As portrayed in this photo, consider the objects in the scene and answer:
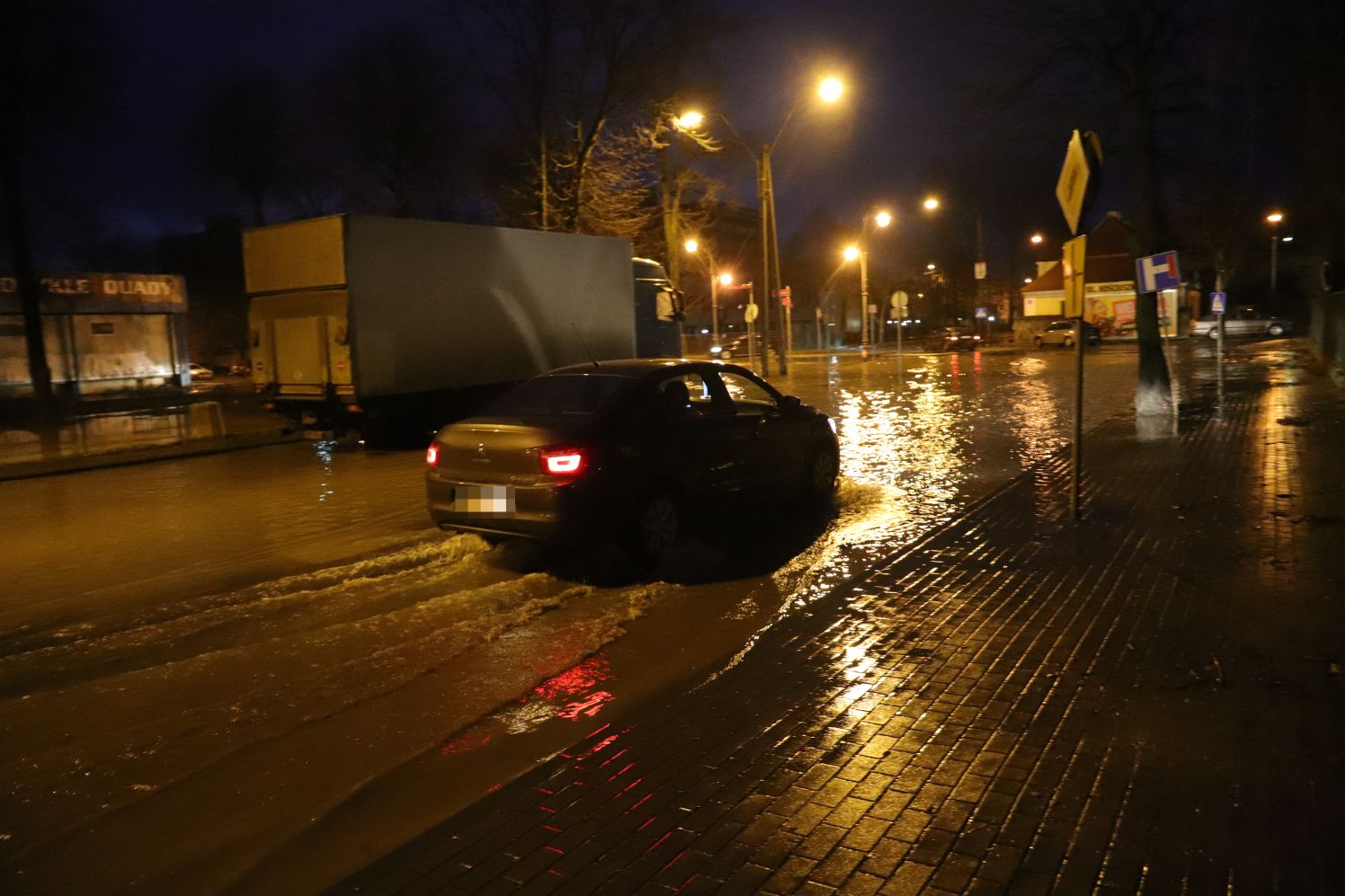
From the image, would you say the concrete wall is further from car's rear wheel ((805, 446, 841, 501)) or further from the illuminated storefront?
the illuminated storefront

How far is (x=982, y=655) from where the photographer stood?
570cm

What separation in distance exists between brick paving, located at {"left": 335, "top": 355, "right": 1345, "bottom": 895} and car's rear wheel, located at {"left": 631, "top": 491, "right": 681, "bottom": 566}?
160cm

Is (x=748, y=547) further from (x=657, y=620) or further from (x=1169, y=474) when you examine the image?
(x=1169, y=474)

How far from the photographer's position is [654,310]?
22.9 m

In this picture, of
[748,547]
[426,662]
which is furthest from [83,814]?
[748,547]

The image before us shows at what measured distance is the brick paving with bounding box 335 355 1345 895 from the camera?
11.5 ft

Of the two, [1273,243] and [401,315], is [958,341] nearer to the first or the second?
[1273,243]

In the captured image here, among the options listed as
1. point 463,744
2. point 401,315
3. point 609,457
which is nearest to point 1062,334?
point 401,315

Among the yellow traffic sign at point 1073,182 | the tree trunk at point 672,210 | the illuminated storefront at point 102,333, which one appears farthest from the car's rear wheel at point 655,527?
Result: the illuminated storefront at point 102,333

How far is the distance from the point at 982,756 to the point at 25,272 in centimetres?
2536

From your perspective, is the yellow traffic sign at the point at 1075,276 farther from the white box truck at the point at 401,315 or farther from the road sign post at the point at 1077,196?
the white box truck at the point at 401,315

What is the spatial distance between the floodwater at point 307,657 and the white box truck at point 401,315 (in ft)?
11.3

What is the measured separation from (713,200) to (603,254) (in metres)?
18.5

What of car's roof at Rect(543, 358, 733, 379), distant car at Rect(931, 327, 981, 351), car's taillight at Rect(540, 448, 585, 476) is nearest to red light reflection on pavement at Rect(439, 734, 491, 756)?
car's taillight at Rect(540, 448, 585, 476)
